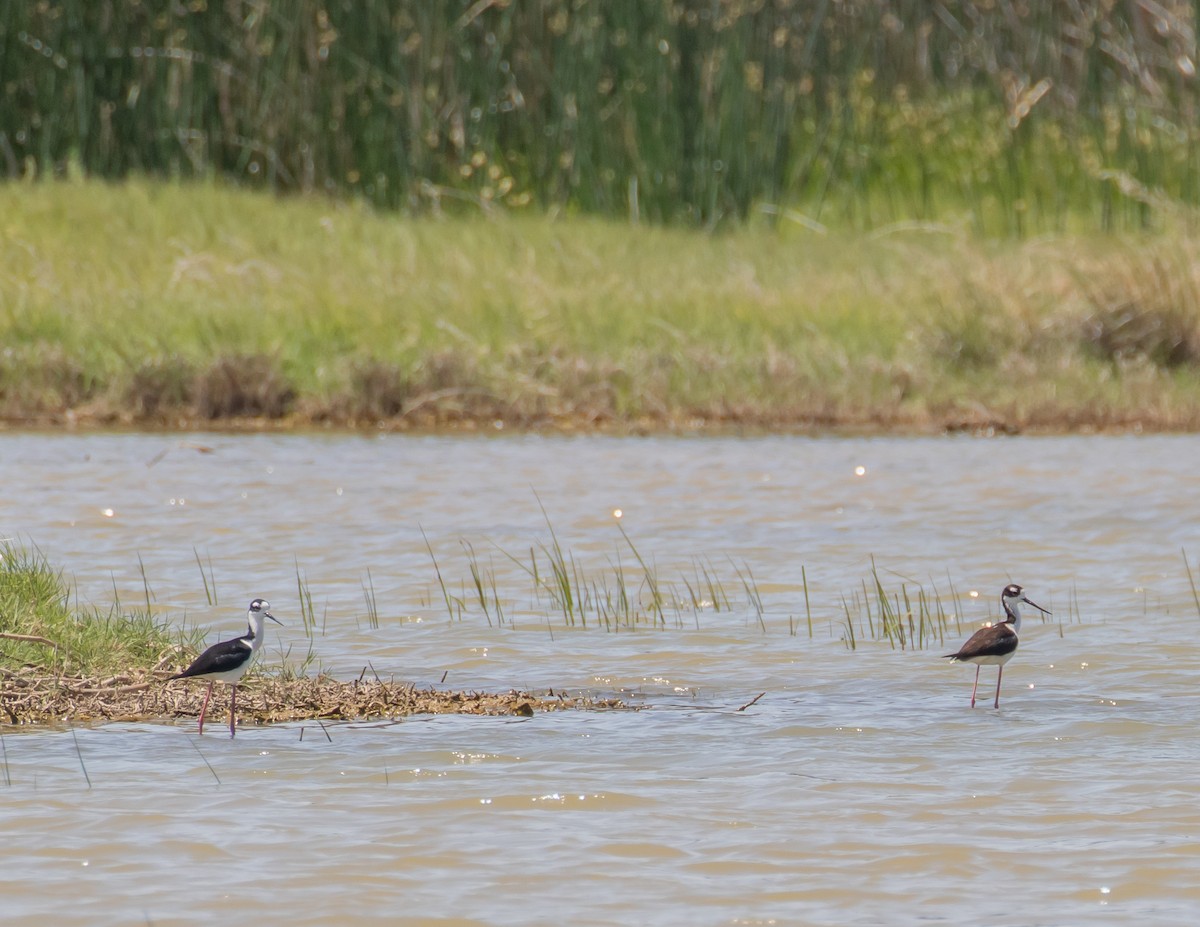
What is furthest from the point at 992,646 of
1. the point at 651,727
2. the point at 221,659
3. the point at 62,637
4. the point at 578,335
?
the point at 578,335

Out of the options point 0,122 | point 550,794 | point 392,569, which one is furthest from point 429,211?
point 550,794

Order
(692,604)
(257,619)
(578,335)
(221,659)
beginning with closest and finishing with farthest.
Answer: (221,659) < (257,619) < (692,604) < (578,335)

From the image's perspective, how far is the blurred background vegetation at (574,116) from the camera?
1956 cm

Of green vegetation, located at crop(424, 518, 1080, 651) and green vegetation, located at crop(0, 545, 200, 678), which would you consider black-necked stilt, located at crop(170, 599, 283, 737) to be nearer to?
green vegetation, located at crop(0, 545, 200, 678)

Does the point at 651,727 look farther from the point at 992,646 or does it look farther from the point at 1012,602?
the point at 1012,602

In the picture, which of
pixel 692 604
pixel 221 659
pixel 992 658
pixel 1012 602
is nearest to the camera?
pixel 221 659

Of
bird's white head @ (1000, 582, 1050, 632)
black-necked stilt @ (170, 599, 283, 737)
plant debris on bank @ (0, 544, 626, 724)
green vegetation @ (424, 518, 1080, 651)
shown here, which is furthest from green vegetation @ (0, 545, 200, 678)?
bird's white head @ (1000, 582, 1050, 632)

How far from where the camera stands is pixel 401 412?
51.5 ft

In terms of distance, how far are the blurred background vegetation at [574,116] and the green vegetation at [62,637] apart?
12.2m

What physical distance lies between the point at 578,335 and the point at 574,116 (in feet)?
12.9

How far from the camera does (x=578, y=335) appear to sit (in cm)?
1627

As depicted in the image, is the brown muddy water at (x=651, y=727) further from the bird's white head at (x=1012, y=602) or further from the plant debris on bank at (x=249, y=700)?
the bird's white head at (x=1012, y=602)

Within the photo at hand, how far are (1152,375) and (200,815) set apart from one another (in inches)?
453

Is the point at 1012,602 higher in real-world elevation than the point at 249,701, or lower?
higher
